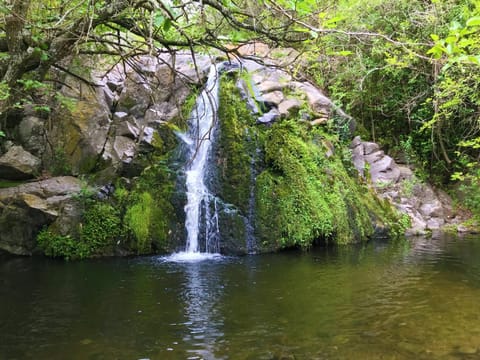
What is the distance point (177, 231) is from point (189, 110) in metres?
3.89

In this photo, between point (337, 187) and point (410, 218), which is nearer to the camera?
point (337, 187)

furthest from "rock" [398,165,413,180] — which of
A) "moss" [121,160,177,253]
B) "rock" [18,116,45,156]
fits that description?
"rock" [18,116,45,156]

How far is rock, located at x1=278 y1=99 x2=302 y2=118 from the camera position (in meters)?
11.8

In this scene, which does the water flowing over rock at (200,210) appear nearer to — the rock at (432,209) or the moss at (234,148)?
the moss at (234,148)

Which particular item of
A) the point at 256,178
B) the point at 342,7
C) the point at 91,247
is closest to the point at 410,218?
the point at 256,178

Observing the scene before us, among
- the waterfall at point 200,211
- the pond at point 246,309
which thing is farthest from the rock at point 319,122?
the pond at point 246,309

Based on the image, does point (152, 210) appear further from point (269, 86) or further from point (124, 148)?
point (269, 86)

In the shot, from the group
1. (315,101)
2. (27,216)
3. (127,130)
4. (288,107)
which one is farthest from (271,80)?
(27,216)

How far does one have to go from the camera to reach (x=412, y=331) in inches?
176

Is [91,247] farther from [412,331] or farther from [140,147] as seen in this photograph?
[412,331]

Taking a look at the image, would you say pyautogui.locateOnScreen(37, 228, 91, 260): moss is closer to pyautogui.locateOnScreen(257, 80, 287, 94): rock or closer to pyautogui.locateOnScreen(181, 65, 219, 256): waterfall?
pyautogui.locateOnScreen(181, 65, 219, 256): waterfall

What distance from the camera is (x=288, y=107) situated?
12.1 meters

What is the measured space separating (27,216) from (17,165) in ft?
5.51

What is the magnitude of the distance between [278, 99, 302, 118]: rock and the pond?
4808 millimetres
